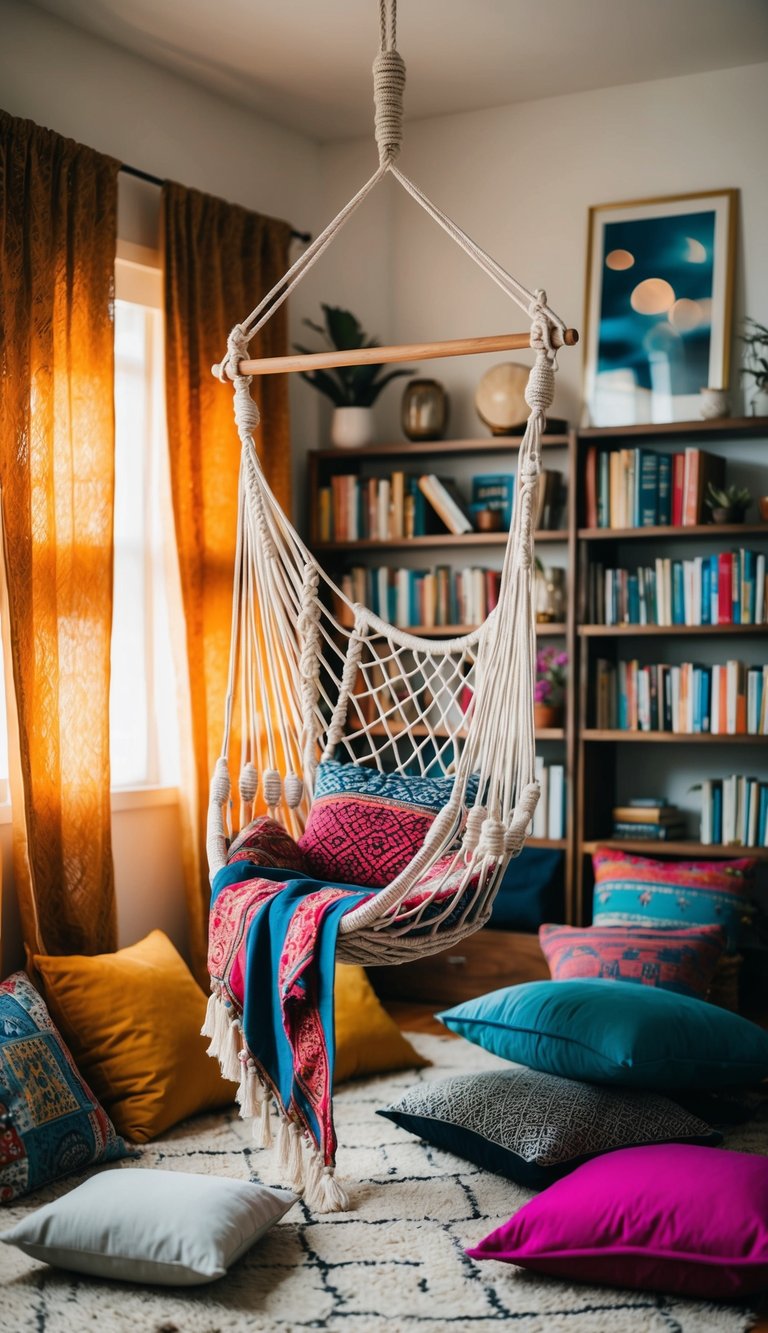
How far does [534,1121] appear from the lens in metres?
2.45

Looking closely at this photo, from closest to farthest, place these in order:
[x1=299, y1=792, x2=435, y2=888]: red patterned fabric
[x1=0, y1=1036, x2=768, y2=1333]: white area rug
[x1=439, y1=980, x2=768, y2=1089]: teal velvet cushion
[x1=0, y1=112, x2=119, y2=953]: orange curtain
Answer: [x1=0, y1=1036, x2=768, y2=1333]: white area rug, [x1=439, y1=980, x2=768, y2=1089]: teal velvet cushion, [x1=299, y1=792, x2=435, y2=888]: red patterned fabric, [x1=0, y1=112, x2=119, y2=953]: orange curtain

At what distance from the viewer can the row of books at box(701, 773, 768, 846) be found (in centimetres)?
354

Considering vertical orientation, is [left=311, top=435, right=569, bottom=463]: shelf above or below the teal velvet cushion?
above

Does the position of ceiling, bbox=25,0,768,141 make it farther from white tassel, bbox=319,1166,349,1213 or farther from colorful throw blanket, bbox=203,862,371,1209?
white tassel, bbox=319,1166,349,1213

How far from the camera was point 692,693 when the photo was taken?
142 inches

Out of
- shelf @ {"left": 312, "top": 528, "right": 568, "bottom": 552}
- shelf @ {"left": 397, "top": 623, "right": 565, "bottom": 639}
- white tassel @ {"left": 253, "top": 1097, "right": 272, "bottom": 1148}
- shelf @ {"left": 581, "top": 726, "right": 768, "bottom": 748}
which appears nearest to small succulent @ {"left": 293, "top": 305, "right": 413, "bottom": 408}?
shelf @ {"left": 312, "top": 528, "right": 568, "bottom": 552}

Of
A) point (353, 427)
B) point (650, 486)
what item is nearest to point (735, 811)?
point (650, 486)

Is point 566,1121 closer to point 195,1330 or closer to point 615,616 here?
point 195,1330

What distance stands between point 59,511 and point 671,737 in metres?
1.69

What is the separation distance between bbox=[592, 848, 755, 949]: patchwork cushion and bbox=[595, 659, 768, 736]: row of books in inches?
14.7

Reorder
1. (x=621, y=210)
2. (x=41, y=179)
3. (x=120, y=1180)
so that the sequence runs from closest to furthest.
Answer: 1. (x=120, y=1180)
2. (x=41, y=179)
3. (x=621, y=210)

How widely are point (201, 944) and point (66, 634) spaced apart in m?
0.94

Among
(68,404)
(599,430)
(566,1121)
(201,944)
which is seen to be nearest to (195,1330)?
(566,1121)

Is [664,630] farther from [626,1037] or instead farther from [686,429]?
[626,1037]
